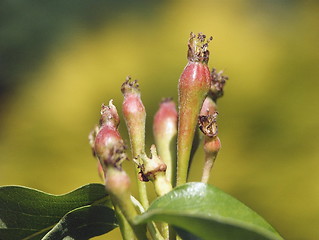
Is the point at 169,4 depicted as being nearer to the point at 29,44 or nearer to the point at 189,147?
the point at 29,44

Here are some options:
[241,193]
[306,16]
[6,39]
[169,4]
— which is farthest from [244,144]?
[6,39]

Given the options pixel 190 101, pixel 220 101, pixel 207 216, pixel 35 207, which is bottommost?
pixel 207 216

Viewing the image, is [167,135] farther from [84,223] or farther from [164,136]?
[84,223]

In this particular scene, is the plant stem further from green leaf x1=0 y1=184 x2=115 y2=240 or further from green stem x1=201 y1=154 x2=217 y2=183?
green stem x1=201 y1=154 x2=217 y2=183

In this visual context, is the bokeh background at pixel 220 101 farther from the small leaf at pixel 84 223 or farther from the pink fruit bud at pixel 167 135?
the small leaf at pixel 84 223

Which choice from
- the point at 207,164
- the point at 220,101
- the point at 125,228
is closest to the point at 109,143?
the point at 125,228

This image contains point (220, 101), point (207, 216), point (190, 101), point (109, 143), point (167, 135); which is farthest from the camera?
point (220, 101)
